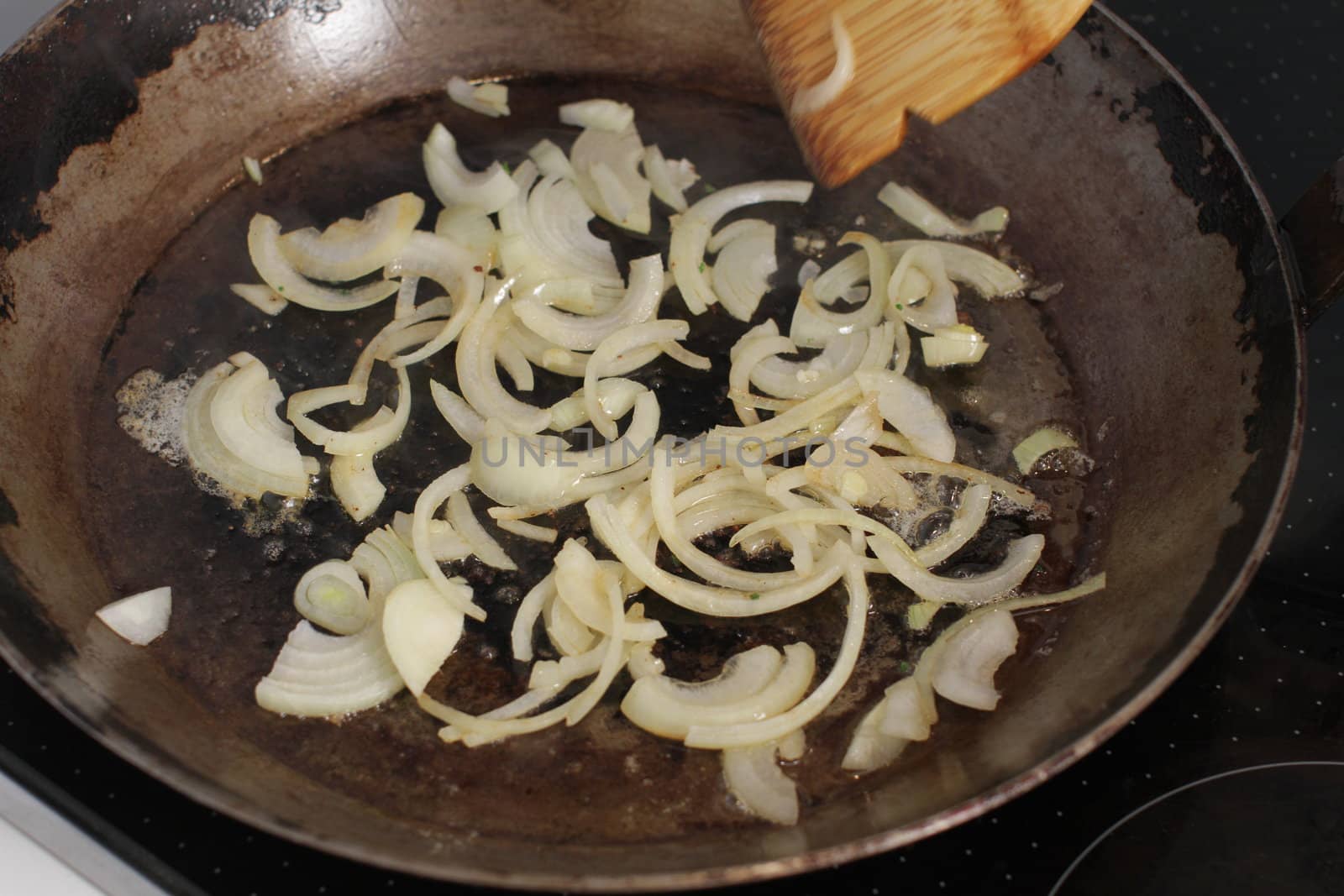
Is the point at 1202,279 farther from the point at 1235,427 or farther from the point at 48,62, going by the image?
the point at 48,62

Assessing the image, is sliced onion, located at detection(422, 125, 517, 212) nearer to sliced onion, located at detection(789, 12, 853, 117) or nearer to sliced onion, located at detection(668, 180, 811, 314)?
sliced onion, located at detection(668, 180, 811, 314)

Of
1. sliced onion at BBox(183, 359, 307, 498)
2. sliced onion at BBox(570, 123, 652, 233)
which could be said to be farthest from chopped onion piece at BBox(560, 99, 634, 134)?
sliced onion at BBox(183, 359, 307, 498)

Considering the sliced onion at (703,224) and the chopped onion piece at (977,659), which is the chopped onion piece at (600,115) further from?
the chopped onion piece at (977,659)

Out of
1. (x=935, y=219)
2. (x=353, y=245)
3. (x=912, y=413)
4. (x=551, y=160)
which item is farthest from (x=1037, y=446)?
(x=353, y=245)

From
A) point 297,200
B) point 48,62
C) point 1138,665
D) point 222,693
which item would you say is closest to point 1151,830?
point 1138,665

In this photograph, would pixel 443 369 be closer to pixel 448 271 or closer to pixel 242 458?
pixel 448 271

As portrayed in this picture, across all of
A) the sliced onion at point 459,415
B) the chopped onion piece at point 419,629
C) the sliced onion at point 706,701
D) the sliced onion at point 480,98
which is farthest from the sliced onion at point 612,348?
the sliced onion at point 480,98
